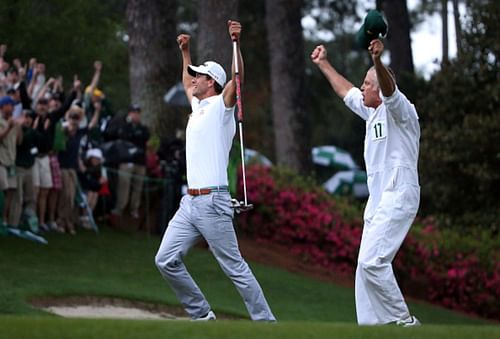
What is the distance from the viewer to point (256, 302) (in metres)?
10.4

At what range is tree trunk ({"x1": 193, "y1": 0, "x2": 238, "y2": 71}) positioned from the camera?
2089 cm

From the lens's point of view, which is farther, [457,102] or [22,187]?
[457,102]

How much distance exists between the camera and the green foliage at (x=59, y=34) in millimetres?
21891

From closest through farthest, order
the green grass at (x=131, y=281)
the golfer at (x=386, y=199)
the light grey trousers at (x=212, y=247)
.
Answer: the golfer at (x=386, y=199), the light grey trousers at (x=212, y=247), the green grass at (x=131, y=281)

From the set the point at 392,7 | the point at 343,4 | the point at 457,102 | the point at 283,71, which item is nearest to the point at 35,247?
the point at 457,102

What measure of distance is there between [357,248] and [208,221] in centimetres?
1198

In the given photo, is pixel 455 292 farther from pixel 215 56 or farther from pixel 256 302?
pixel 256 302

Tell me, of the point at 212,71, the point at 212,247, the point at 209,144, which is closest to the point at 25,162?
the point at 212,71

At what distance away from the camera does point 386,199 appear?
9828 mm

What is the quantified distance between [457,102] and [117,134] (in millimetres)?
6452

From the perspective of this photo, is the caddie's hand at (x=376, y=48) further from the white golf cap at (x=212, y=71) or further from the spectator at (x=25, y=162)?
the spectator at (x=25, y=162)

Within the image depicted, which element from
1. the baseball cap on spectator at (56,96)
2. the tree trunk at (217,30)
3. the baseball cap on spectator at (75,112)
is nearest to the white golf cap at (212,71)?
the baseball cap on spectator at (56,96)

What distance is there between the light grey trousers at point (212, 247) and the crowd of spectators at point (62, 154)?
676 centimetres

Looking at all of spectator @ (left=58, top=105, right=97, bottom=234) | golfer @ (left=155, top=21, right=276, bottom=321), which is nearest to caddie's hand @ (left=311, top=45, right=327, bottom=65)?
golfer @ (left=155, top=21, right=276, bottom=321)
